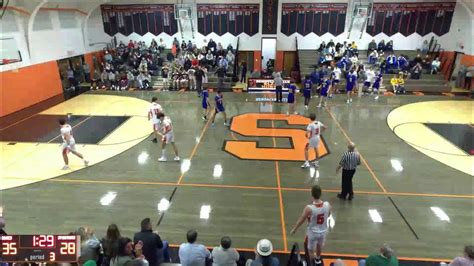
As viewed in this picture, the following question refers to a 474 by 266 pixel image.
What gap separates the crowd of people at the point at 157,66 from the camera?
22.4 m

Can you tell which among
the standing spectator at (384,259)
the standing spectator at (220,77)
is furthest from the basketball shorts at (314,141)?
the standing spectator at (220,77)

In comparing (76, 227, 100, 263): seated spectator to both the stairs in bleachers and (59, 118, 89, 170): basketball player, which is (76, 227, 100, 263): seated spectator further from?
the stairs in bleachers

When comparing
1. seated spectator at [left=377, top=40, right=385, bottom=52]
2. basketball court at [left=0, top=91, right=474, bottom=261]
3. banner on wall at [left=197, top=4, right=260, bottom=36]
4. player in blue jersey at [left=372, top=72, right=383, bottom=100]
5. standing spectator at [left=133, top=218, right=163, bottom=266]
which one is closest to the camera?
standing spectator at [left=133, top=218, right=163, bottom=266]

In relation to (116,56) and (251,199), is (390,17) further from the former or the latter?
(251,199)

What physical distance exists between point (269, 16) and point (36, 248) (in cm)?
2455

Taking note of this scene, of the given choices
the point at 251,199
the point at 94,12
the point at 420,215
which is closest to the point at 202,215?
the point at 251,199

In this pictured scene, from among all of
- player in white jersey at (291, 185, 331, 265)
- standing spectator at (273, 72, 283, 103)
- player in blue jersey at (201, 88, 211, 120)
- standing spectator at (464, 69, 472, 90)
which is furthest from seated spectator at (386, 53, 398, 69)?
player in white jersey at (291, 185, 331, 265)

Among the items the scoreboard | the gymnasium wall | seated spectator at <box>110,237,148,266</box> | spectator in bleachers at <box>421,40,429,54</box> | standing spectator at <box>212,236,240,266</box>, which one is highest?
the gymnasium wall

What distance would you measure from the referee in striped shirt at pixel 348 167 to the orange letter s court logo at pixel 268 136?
265 cm

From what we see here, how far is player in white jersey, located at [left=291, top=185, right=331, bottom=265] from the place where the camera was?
569 centimetres

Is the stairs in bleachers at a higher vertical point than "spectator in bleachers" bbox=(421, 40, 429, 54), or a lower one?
lower

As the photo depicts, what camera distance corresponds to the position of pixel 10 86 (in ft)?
54.9

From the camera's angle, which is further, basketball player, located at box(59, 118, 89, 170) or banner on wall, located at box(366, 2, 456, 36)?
banner on wall, located at box(366, 2, 456, 36)

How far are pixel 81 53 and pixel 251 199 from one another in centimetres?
1993
